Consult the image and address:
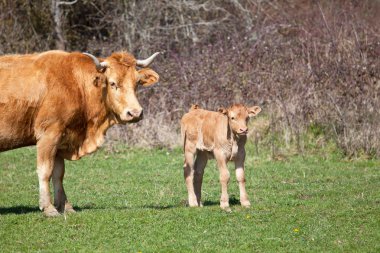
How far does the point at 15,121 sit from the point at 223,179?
3114 mm

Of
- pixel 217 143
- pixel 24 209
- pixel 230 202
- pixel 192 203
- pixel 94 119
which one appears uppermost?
pixel 94 119

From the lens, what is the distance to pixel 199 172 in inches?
477

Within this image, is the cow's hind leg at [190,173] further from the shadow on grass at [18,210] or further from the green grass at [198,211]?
the shadow on grass at [18,210]

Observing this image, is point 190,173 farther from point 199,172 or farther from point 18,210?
point 18,210

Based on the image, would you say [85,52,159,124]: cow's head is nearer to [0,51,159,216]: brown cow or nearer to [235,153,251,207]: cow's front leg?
[0,51,159,216]: brown cow

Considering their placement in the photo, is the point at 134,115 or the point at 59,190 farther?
the point at 59,190

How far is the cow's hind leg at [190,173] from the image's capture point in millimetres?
11812

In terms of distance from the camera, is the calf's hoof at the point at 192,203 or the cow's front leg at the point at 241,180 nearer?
the cow's front leg at the point at 241,180

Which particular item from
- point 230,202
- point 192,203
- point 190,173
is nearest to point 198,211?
point 192,203

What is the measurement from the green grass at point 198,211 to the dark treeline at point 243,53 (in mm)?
1406

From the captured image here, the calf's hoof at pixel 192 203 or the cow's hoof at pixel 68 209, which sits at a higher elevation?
the calf's hoof at pixel 192 203

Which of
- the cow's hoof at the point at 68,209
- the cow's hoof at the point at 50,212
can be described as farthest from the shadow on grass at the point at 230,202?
the cow's hoof at the point at 50,212

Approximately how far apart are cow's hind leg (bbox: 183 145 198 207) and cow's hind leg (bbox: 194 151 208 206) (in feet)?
0.50

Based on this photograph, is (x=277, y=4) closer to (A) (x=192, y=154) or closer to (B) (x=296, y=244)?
(A) (x=192, y=154)
